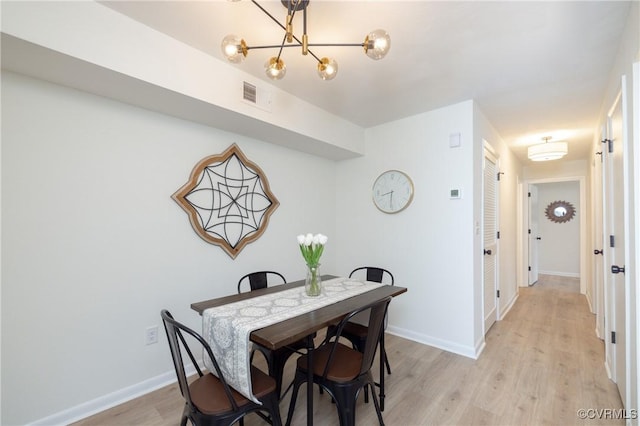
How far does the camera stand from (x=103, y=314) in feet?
6.45

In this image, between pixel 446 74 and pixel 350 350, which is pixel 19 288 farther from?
pixel 446 74

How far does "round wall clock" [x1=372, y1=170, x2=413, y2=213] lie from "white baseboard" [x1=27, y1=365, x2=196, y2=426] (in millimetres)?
2670

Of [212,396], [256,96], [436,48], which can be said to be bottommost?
[212,396]

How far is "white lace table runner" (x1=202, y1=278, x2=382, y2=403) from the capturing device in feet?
4.55

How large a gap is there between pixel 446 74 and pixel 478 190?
1.26 m

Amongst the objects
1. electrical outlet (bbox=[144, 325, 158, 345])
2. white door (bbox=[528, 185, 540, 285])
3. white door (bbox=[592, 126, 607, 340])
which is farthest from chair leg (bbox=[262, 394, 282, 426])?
white door (bbox=[528, 185, 540, 285])

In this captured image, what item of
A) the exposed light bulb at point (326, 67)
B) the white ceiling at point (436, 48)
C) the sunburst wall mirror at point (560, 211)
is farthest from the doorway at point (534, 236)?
the exposed light bulb at point (326, 67)

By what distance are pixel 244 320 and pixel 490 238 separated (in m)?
3.12

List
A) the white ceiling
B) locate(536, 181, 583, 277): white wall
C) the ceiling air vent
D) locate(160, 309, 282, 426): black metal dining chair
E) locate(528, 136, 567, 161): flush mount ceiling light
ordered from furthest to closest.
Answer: locate(536, 181, 583, 277): white wall → locate(528, 136, 567, 161): flush mount ceiling light → the ceiling air vent → the white ceiling → locate(160, 309, 282, 426): black metal dining chair

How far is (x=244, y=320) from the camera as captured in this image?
1539mm

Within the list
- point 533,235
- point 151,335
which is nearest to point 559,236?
point 533,235

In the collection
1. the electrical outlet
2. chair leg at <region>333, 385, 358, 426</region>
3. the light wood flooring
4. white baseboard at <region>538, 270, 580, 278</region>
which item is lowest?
white baseboard at <region>538, 270, 580, 278</region>

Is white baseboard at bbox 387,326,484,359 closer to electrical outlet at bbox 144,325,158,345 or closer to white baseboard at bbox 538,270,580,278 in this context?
electrical outlet at bbox 144,325,158,345

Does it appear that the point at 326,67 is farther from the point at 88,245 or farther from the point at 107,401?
→ the point at 107,401
